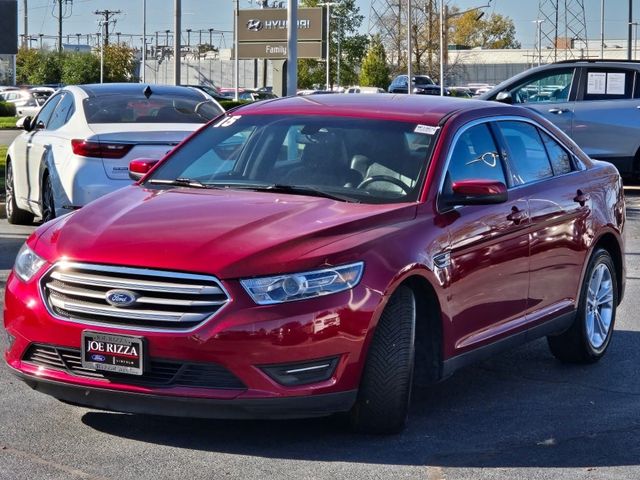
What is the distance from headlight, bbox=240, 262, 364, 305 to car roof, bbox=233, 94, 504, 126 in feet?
5.15

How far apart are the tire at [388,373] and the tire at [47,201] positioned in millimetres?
6746

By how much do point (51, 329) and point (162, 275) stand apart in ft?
1.92

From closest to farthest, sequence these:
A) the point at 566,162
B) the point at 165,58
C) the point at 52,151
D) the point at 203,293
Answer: the point at 203,293
the point at 566,162
the point at 52,151
the point at 165,58

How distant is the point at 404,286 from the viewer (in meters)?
5.86

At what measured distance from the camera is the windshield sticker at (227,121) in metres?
7.29

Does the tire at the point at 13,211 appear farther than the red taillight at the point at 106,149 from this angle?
Yes

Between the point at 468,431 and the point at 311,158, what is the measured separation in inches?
64.2

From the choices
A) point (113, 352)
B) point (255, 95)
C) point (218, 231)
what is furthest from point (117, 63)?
point (113, 352)

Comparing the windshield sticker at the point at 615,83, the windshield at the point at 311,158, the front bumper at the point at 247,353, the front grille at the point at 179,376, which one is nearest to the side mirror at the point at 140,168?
the windshield at the point at 311,158

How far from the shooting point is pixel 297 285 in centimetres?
539

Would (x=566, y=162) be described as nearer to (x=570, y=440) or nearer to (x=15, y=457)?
(x=570, y=440)

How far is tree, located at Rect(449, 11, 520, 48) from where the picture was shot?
5733 inches

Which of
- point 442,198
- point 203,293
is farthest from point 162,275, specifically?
point 442,198

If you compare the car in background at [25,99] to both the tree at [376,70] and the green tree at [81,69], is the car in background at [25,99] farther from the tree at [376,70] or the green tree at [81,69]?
the green tree at [81,69]
